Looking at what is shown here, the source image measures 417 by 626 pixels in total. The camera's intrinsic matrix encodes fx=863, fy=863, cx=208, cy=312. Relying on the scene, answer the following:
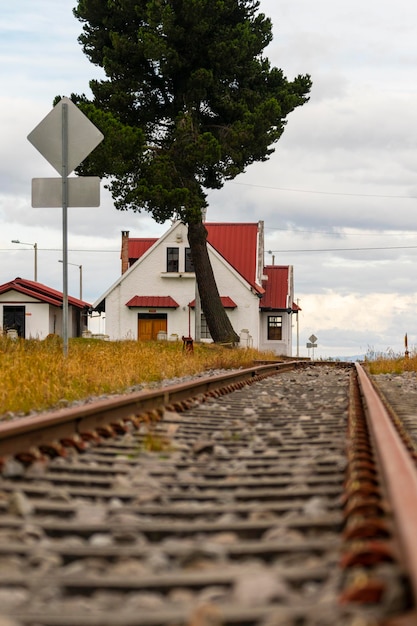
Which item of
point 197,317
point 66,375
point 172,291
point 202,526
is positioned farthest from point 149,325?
point 202,526

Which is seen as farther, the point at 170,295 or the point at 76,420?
the point at 170,295

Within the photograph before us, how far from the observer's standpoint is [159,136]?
36.1 meters

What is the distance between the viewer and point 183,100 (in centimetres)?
3503

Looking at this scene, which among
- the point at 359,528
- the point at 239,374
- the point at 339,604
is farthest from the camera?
the point at 239,374

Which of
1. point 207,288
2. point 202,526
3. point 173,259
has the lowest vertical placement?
point 202,526

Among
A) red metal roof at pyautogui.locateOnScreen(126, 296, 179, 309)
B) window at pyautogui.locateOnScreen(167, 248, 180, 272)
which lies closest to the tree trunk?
red metal roof at pyautogui.locateOnScreen(126, 296, 179, 309)

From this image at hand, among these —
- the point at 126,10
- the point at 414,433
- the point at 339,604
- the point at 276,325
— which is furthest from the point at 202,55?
the point at 339,604

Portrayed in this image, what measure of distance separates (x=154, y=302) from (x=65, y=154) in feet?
109

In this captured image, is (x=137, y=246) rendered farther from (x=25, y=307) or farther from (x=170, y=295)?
(x=25, y=307)

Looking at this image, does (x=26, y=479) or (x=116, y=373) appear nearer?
(x=26, y=479)

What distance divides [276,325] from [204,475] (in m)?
46.1

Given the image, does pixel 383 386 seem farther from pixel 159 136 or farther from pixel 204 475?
pixel 159 136

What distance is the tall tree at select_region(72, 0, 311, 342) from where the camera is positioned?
32.0 metres

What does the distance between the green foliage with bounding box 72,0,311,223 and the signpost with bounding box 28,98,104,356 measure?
59.8 feet
